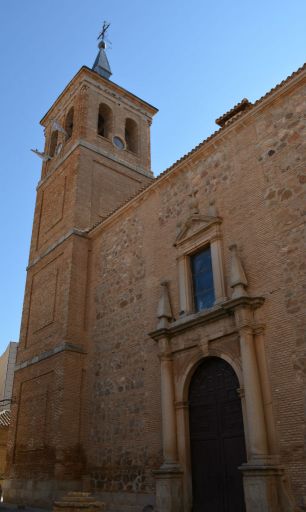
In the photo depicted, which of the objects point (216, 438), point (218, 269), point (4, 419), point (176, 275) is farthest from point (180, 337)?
point (4, 419)

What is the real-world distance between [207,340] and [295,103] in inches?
189

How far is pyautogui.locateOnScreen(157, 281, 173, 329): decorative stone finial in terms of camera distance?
1004cm

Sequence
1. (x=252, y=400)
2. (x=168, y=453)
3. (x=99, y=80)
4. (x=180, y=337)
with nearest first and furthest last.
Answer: (x=252, y=400) < (x=168, y=453) < (x=180, y=337) < (x=99, y=80)

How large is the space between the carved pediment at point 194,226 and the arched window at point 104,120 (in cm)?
902

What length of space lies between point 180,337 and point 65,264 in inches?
219

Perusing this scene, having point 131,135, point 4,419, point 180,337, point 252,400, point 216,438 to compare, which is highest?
point 131,135

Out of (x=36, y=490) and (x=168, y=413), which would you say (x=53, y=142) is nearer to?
(x=36, y=490)

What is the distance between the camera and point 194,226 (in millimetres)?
10398

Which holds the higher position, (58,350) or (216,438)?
(58,350)

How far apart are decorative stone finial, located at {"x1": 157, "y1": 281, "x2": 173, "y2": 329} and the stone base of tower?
4.54 meters

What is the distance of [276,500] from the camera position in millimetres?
6859

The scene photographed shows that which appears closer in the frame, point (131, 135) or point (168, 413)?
point (168, 413)

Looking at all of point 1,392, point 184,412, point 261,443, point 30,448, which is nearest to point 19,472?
point 30,448

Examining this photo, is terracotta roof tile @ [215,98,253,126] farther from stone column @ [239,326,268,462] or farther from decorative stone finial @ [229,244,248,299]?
stone column @ [239,326,268,462]
